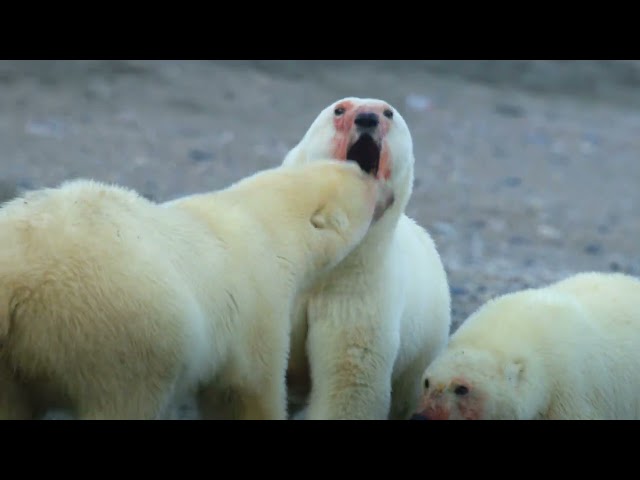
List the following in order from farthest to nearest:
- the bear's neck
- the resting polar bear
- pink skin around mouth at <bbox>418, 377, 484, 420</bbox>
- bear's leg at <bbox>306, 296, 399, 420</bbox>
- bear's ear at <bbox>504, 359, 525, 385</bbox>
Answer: the bear's neck, bear's leg at <bbox>306, 296, 399, 420</bbox>, bear's ear at <bbox>504, 359, 525, 385</bbox>, pink skin around mouth at <bbox>418, 377, 484, 420</bbox>, the resting polar bear

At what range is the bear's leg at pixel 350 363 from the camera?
15.9 ft

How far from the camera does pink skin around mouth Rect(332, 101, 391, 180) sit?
502cm

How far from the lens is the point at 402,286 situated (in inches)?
201

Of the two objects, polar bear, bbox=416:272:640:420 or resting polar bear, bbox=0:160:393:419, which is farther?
polar bear, bbox=416:272:640:420

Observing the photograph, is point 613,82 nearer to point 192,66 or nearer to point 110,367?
point 192,66

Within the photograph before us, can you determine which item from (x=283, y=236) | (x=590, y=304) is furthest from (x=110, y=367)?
(x=590, y=304)

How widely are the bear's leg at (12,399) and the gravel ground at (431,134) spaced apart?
5.83m

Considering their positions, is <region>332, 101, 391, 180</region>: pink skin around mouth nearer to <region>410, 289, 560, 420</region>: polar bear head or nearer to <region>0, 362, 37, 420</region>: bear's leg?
<region>410, 289, 560, 420</region>: polar bear head

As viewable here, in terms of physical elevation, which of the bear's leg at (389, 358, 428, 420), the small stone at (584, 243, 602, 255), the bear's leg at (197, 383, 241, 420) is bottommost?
the bear's leg at (197, 383, 241, 420)

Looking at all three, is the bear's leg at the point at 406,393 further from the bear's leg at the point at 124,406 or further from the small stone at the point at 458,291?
the small stone at the point at 458,291

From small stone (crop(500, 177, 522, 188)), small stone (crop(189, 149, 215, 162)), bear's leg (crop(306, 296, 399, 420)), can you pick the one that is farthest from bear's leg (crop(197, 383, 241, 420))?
small stone (crop(500, 177, 522, 188))

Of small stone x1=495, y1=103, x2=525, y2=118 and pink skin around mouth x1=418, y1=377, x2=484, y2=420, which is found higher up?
small stone x1=495, y1=103, x2=525, y2=118

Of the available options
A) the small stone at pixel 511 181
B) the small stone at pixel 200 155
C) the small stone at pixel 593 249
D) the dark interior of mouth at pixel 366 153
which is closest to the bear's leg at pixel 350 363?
the dark interior of mouth at pixel 366 153

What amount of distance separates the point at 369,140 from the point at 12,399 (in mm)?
1882
